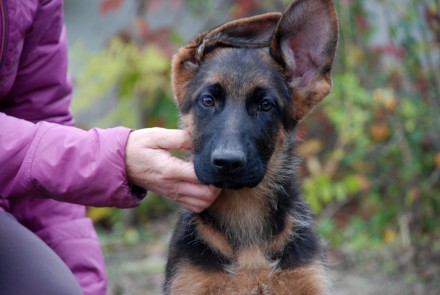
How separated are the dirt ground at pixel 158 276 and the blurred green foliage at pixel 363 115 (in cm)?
38

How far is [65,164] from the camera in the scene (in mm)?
→ 3426

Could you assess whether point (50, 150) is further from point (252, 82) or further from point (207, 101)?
point (252, 82)

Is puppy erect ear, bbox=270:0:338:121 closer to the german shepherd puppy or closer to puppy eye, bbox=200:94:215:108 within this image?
the german shepherd puppy

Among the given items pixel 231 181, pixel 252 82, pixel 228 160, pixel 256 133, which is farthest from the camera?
pixel 252 82

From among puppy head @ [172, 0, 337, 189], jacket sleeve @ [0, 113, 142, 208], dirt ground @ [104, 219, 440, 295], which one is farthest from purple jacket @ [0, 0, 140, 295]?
dirt ground @ [104, 219, 440, 295]

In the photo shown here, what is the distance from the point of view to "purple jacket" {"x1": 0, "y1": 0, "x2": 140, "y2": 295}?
3430 millimetres

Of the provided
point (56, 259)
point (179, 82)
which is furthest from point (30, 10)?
point (56, 259)

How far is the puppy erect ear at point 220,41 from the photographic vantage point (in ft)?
13.0

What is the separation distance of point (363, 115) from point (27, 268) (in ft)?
14.6

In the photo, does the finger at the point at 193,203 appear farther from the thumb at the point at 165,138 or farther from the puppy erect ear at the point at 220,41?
the puppy erect ear at the point at 220,41

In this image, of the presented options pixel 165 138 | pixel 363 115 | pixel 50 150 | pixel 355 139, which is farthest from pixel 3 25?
pixel 355 139

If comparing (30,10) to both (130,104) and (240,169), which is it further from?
(130,104)

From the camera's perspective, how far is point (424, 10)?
639 cm

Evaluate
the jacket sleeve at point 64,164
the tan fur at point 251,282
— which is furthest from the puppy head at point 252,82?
the tan fur at point 251,282
